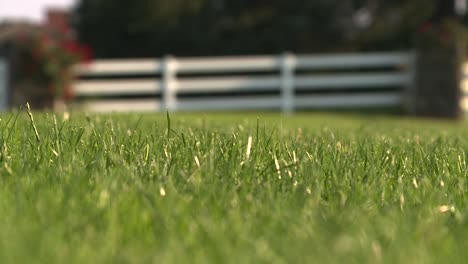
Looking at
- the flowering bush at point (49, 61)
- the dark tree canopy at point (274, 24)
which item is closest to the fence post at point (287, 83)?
the dark tree canopy at point (274, 24)

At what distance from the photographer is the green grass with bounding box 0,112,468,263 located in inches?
54.7

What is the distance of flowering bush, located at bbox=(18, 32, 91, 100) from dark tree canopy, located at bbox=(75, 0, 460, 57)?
13.8ft

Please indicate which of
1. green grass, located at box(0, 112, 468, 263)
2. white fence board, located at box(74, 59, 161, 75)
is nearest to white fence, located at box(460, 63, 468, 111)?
white fence board, located at box(74, 59, 161, 75)

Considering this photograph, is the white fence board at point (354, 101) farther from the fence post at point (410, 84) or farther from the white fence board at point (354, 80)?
the white fence board at point (354, 80)

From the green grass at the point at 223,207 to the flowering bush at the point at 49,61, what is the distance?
42.3ft

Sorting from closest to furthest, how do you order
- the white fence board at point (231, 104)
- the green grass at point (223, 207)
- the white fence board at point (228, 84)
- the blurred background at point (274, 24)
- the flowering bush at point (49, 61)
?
the green grass at point (223, 207), the flowering bush at point (49, 61), the white fence board at point (231, 104), the white fence board at point (228, 84), the blurred background at point (274, 24)

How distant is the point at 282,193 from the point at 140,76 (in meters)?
24.0

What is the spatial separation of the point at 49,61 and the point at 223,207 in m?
14.3

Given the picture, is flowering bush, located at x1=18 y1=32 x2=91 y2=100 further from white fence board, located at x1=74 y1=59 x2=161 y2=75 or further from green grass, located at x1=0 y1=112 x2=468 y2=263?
green grass, located at x1=0 y1=112 x2=468 y2=263

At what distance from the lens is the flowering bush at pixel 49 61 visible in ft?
50.5

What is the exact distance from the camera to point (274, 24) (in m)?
19.6

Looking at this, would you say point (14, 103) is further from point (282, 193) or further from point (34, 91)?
point (282, 193)

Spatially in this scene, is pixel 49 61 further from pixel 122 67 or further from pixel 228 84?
pixel 228 84

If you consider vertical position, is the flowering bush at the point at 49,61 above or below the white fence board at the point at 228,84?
above
